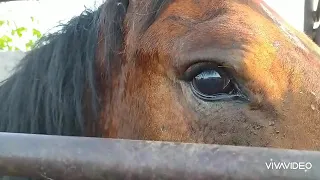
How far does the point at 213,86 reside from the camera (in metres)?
1.56

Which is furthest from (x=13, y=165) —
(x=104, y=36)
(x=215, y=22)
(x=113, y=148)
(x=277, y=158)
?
(x=104, y=36)

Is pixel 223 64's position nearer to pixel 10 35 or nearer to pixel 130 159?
pixel 130 159

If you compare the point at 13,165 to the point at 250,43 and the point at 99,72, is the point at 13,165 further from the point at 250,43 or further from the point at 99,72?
the point at 99,72

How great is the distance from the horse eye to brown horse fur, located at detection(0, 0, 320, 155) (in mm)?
25

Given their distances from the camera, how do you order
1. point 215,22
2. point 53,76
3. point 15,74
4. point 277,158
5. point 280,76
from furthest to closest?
1. point 15,74
2. point 53,76
3. point 215,22
4. point 280,76
5. point 277,158

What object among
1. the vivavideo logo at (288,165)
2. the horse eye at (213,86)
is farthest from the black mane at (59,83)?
the vivavideo logo at (288,165)

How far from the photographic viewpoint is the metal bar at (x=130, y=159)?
76cm

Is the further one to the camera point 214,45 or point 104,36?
point 104,36

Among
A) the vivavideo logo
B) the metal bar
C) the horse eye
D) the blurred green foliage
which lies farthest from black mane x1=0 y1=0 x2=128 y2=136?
the blurred green foliage

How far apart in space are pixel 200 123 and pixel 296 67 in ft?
1.14

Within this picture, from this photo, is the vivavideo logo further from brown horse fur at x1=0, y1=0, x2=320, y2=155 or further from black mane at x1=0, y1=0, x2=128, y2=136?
black mane at x1=0, y1=0, x2=128, y2=136

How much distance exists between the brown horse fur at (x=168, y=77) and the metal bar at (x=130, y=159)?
2.29 ft

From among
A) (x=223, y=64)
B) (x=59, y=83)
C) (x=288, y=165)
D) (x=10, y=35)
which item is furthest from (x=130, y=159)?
(x=10, y=35)

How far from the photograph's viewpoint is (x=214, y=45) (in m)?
1.52
